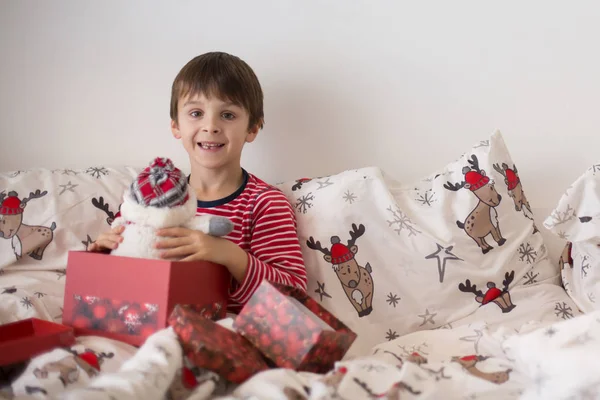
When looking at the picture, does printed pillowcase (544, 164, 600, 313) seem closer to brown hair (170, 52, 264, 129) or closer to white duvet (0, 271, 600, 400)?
white duvet (0, 271, 600, 400)

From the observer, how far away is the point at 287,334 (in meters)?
0.77

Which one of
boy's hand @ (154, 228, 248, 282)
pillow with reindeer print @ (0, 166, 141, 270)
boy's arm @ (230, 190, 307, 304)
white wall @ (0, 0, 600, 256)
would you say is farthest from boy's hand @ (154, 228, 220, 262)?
white wall @ (0, 0, 600, 256)

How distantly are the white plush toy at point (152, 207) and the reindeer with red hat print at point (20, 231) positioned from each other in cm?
31

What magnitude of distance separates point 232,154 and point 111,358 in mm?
496

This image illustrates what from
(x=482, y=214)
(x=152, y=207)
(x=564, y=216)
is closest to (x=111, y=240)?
(x=152, y=207)

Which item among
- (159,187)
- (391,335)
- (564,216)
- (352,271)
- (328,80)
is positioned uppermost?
(328,80)

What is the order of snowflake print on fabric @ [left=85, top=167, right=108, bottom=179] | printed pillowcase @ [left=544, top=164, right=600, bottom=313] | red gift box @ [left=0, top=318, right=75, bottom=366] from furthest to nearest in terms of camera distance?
snowflake print on fabric @ [left=85, top=167, right=108, bottom=179] → printed pillowcase @ [left=544, top=164, right=600, bottom=313] → red gift box @ [left=0, top=318, right=75, bottom=366]

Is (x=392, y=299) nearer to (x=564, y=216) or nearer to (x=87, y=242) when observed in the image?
(x=564, y=216)

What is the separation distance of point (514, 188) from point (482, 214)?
101mm

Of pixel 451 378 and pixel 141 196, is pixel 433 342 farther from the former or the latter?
pixel 141 196

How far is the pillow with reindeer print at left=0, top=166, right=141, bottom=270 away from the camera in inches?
44.2

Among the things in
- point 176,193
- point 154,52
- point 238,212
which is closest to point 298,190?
point 238,212

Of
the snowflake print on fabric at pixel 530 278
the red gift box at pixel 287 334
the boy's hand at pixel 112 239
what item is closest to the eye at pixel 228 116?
the boy's hand at pixel 112 239

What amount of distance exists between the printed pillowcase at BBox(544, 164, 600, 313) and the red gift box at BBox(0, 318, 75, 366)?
2.71 ft
